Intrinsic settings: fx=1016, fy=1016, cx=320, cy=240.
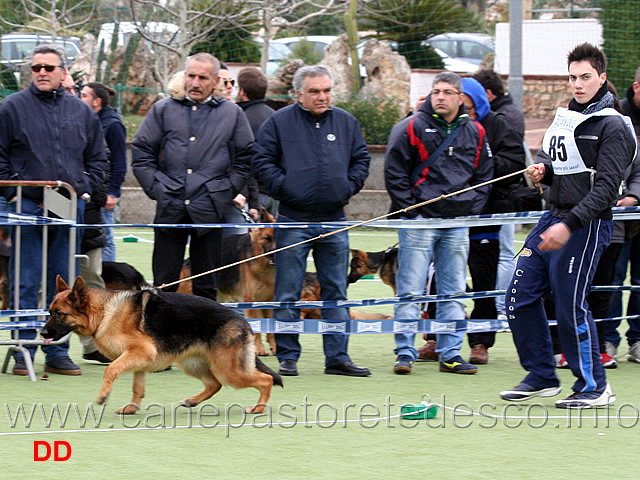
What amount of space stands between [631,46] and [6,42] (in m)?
11.9

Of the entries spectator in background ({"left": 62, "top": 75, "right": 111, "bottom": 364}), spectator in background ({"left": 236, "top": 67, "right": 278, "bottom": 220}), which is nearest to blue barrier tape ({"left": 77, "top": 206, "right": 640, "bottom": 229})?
spectator in background ({"left": 62, "top": 75, "right": 111, "bottom": 364})

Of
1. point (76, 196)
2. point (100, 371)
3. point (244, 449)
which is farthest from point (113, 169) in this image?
point (244, 449)

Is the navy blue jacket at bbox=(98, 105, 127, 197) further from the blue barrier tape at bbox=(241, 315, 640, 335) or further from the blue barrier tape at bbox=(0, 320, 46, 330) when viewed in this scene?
the blue barrier tape at bbox=(241, 315, 640, 335)

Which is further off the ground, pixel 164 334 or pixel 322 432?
pixel 164 334

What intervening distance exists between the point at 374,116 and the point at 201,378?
11915mm

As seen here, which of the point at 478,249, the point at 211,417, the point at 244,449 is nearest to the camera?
the point at 244,449

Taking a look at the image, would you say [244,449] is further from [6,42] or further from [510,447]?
[6,42]

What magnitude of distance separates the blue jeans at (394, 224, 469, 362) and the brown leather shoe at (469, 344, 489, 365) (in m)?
0.46

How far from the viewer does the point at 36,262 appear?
22.5ft

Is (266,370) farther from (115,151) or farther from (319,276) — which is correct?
(115,151)

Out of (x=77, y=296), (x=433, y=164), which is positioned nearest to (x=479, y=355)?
(x=433, y=164)

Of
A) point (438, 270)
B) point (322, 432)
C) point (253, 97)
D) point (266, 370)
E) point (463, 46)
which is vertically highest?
point (463, 46)

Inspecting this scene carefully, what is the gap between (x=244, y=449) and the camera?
4922 mm

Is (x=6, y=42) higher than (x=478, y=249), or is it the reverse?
(x=6, y=42)
